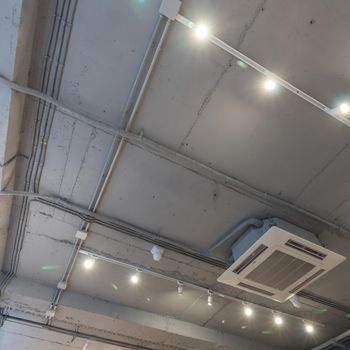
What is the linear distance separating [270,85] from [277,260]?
1.42 metres

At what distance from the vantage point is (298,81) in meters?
1.77

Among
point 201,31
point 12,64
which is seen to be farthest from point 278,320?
point 12,64

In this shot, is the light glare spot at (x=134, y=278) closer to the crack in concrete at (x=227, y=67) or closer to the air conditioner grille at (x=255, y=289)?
the air conditioner grille at (x=255, y=289)

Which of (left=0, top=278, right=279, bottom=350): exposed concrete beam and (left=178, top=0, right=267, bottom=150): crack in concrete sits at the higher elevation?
(left=178, top=0, right=267, bottom=150): crack in concrete

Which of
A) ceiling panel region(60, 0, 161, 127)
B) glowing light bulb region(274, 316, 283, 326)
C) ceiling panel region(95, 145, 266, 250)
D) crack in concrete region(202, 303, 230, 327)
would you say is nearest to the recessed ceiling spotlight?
glowing light bulb region(274, 316, 283, 326)

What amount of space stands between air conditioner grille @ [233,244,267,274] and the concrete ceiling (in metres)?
0.29

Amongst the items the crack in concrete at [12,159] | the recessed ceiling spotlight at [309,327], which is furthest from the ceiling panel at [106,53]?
the recessed ceiling spotlight at [309,327]

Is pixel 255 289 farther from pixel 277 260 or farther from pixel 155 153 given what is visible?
pixel 155 153

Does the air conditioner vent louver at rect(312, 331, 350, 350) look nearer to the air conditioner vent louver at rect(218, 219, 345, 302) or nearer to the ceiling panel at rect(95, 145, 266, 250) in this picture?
the air conditioner vent louver at rect(218, 219, 345, 302)

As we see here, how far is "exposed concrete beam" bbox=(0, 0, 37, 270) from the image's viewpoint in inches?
55.9

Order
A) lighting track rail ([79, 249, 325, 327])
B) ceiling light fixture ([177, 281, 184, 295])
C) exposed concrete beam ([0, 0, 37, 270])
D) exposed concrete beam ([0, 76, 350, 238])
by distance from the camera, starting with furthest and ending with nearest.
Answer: ceiling light fixture ([177, 281, 184, 295])
lighting track rail ([79, 249, 325, 327])
exposed concrete beam ([0, 76, 350, 238])
exposed concrete beam ([0, 0, 37, 270])

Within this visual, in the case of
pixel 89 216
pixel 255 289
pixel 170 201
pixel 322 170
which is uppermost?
pixel 322 170

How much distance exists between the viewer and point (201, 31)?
5.25 ft

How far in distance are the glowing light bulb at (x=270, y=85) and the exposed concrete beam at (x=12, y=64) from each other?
4.55 feet
